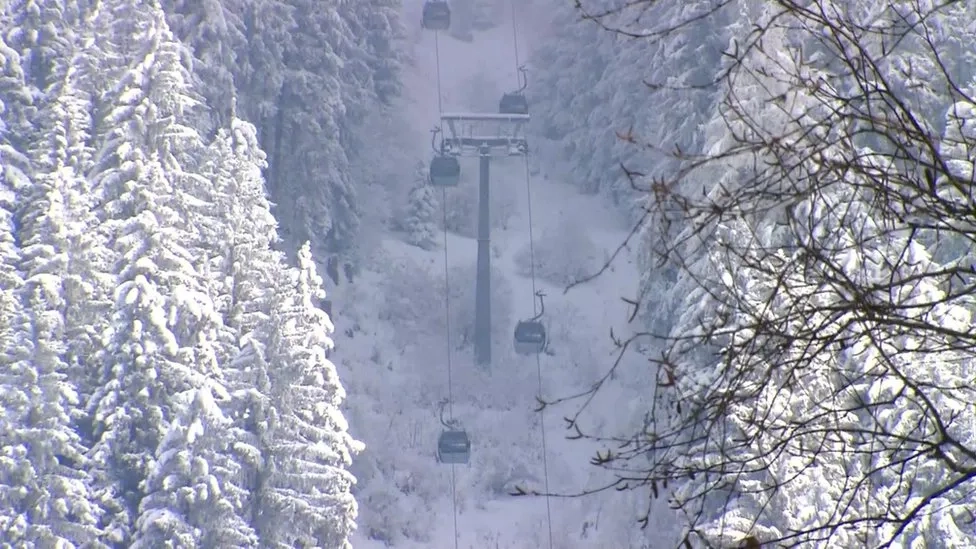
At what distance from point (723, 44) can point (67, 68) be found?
15.2 meters

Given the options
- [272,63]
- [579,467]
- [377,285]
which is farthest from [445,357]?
[272,63]

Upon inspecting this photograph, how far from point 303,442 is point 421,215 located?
20.0 meters

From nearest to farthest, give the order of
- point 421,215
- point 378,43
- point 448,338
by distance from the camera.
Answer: point 448,338, point 421,215, point 378,43

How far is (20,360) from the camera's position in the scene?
777 inches

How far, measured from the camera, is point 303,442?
20.8 m

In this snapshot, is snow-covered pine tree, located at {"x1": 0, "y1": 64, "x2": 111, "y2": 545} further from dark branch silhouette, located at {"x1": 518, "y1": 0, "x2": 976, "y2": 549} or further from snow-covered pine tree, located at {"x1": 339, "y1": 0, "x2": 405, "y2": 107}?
snow-covered pine tree, located at {"x1": 339, "y1": 0, "x2": 405, "y2": 107}

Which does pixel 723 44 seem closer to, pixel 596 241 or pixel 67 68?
pixel 596 241

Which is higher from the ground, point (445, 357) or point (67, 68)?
point (67, 68)

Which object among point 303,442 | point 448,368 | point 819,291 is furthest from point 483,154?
point 819,291

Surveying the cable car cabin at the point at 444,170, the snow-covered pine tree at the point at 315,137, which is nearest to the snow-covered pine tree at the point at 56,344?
the cable car cabin at the point at 444,170

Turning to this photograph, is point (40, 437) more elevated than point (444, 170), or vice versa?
point (444, 170)

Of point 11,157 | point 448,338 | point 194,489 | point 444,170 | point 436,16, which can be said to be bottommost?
point 194,489

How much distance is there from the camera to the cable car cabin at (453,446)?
27703 millimetres

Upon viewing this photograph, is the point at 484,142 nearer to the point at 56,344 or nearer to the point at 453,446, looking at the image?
the point at 453,446
